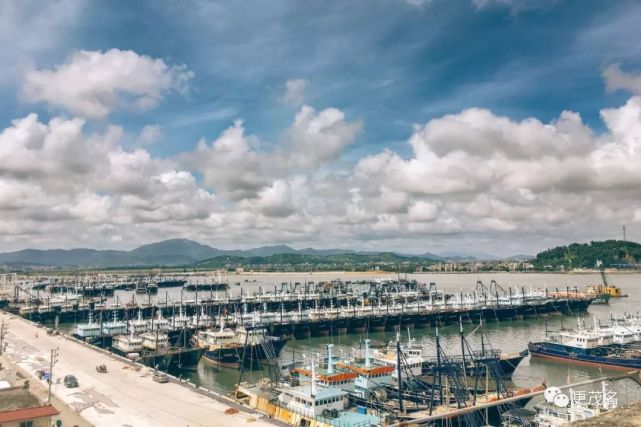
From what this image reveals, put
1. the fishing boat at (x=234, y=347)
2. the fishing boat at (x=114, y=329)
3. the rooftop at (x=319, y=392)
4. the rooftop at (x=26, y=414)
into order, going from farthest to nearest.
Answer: the fishing boat at (x=114, y=329) → the fishing boat at (x=234, y=347) → the rooftop at (x=319, y=392) → the rooftop at (x=26, y=414)

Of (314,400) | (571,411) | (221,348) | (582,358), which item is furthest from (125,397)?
(582,358)

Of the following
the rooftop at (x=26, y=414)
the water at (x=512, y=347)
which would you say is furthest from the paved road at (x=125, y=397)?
the water at (x=512, y=347)

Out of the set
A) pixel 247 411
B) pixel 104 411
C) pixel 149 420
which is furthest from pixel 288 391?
pixel 104 411

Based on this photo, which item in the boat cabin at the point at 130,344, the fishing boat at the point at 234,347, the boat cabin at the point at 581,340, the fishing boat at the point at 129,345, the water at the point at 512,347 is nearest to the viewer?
the water at the point at 512,347

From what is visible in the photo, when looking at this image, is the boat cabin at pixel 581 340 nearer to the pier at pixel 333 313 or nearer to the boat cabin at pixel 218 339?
the pier at pixel 333 313

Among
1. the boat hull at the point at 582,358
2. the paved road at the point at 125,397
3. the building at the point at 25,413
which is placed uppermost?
the building at the point at 25,413

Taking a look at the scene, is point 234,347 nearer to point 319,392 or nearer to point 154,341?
Result: point 154,341

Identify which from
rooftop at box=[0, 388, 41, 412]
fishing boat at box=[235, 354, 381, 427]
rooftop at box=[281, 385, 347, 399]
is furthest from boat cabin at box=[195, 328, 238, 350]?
rooftop at box=[0, 388, 41, 412]
